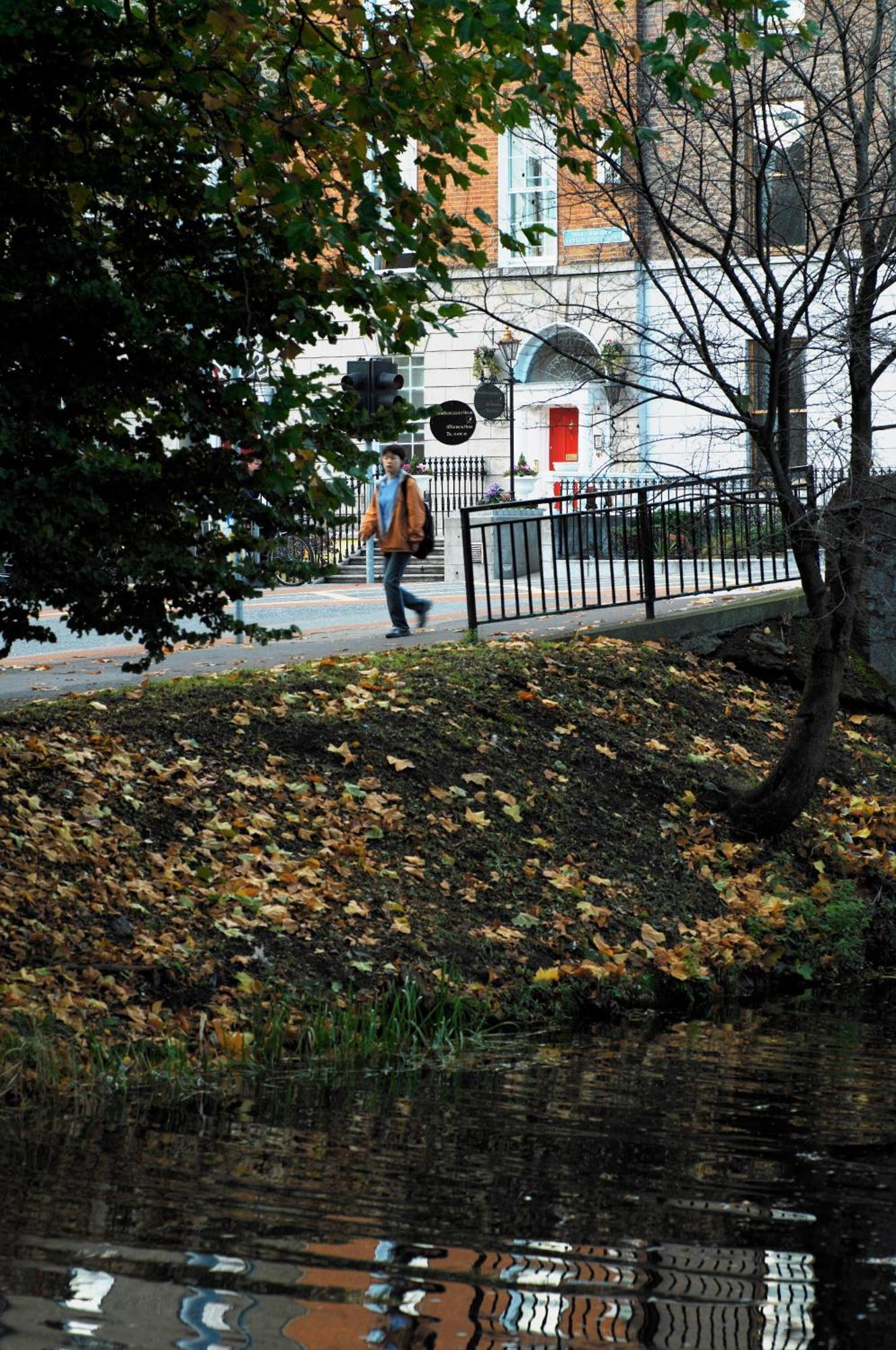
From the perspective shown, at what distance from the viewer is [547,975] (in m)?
8.51

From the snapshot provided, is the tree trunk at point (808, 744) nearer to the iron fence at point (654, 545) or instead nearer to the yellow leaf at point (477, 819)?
the yellow leaf at point (477, 819)

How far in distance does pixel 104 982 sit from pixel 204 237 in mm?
3152

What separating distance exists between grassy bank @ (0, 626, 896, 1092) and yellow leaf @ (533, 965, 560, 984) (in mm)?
40

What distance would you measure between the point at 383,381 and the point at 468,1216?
14159 millimetres

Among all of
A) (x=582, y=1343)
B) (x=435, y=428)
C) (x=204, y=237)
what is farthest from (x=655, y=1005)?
(x=435, y=428)

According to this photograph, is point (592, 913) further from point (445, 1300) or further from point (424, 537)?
point (424, 537)

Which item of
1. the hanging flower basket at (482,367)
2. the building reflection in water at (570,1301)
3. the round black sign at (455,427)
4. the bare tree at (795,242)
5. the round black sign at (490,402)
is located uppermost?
the hanging flower basket at (482,367)

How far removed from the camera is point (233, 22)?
651 cm

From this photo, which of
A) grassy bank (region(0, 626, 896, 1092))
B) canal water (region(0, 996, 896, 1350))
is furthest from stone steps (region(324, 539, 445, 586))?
canal water (region(0, 996, 896, 1350))

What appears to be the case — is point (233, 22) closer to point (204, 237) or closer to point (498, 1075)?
point (204, 237)

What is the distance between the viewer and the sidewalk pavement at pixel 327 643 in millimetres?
12164

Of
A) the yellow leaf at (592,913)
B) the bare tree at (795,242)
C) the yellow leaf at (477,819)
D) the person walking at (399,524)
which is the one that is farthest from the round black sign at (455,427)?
the yellow leaf at (592,913)

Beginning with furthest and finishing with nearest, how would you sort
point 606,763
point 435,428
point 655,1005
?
point 435,428 < point 606,763 < point 655,1005

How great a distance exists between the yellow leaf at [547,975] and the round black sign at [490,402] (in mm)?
24937
